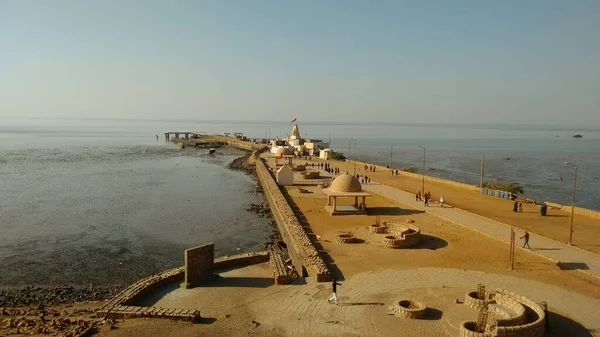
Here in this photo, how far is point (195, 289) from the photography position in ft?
50.7

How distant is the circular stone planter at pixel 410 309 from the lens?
1255cm

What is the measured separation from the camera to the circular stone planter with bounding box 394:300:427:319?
1255 cm

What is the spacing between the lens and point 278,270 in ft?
53.1

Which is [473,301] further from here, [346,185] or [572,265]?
[346,185]

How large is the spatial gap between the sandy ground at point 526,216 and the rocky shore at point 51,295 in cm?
2012

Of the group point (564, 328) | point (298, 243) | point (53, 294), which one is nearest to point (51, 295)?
point (53, 294)

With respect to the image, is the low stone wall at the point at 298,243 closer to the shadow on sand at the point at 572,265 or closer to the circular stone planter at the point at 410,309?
the circular stone planter at the point at 410,309

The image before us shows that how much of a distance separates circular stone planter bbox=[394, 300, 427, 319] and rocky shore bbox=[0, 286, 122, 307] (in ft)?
36.4

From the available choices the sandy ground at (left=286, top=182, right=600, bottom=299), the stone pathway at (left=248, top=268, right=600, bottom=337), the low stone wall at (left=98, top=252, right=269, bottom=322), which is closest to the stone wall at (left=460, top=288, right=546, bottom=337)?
the stone pathway at (left=248, top=268, right=600, bottom=337)

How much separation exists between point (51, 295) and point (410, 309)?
13459 millimetres

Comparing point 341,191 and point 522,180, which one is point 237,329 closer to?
point 341,191

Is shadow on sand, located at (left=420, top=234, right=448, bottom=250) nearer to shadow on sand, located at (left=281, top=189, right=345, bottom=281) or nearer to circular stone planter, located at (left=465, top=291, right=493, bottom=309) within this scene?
shadow on sand, located at (left=281, top=189, right=345, bottom=281)

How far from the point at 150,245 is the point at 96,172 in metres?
38.4

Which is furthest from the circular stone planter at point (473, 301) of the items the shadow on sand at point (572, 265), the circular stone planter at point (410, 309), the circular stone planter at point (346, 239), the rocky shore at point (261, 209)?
the rocky shore at point (261, 209)
